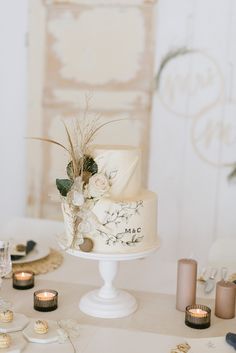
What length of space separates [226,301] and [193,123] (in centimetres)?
169

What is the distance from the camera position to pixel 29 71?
10.8ft

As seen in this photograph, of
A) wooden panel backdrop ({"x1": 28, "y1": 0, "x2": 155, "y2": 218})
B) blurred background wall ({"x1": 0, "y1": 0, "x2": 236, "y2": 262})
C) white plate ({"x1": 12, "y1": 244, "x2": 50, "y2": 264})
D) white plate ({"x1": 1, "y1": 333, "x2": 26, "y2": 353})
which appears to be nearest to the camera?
white plate ({"x1": 1, "y1": 333, "x2": 26, "y2": 353})

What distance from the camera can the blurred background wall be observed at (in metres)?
2.99

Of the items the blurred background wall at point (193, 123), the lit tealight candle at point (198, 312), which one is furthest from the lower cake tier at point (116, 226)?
the blurred background wall at point (193, 123)

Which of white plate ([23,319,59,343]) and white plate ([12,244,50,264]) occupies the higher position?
white plate ([12,244,50,264])

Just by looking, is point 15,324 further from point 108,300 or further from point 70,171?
point 70,171

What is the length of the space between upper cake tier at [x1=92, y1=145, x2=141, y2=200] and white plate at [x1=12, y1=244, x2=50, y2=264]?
0.54m

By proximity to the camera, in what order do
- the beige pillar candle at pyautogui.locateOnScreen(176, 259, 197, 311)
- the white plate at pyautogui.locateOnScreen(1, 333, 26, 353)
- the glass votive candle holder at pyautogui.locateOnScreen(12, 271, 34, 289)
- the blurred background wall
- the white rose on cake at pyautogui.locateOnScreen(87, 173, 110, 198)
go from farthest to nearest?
the blurred background wall, the glass votive candle holder at pyautogui.locateOnScreen(12, 271, 34, 289), the beige pillar candle at pyautogui.locateOnScreen(176, 259, 197, 311), the white rose on cake at pyautogui.locateOnScreen(87, 173, 110, 198), the white plate at pyautogui.locateOnScreen(1, 333, 26, 353)

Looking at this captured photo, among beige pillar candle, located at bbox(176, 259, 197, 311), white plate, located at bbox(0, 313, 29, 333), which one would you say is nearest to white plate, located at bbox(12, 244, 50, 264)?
white plate, located at bbox(0, 313, 29, 333)

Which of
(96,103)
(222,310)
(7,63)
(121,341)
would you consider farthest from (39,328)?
(7,63)

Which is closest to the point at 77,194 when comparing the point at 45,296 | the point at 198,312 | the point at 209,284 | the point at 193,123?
the point at 45,296

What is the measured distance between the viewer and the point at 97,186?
4.66ft

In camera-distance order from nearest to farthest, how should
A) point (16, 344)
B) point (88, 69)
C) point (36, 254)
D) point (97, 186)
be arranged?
point (16, 344) → point (97, 186) → point (36, 254) → point (88, 69)

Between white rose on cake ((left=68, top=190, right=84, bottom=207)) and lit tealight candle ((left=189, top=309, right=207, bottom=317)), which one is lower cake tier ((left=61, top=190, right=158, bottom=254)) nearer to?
white rose on cake ((left=68, top=190, right=84, bottom=207))
